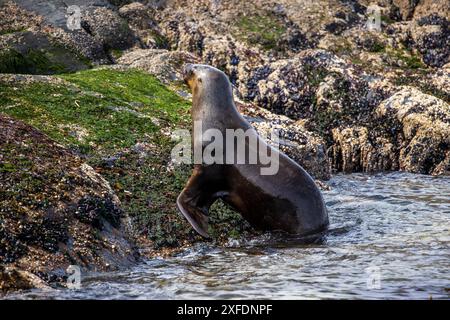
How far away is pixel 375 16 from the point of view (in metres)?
20.3

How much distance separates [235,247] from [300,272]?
5.06 ft

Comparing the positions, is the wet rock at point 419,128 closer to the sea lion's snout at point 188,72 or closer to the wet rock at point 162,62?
the wet rock at point 162,62

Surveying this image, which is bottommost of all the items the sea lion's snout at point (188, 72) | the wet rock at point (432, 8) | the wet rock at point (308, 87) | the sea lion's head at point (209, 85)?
the sea lion's head at point (209, 85)

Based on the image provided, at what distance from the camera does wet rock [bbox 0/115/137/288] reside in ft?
22.6

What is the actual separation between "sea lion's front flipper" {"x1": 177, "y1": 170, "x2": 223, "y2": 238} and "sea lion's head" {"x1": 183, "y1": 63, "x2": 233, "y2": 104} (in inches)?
43.6

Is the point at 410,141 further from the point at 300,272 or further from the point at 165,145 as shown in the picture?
the point at 300,272

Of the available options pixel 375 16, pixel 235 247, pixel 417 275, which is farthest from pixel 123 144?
pixel 375 16

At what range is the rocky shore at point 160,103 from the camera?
7.66 meters

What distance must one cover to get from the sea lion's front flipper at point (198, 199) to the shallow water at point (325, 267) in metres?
0.45

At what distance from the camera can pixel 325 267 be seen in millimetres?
7340

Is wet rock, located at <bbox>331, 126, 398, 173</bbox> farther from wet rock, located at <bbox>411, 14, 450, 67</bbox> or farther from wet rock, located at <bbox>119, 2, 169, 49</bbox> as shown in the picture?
wet rock, located at <bbox>119, 2, 169, 49</bbox>

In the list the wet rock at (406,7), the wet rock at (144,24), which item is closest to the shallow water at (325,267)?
the wet rock at (144,24)

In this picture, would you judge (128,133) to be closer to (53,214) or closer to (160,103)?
(160,103)
